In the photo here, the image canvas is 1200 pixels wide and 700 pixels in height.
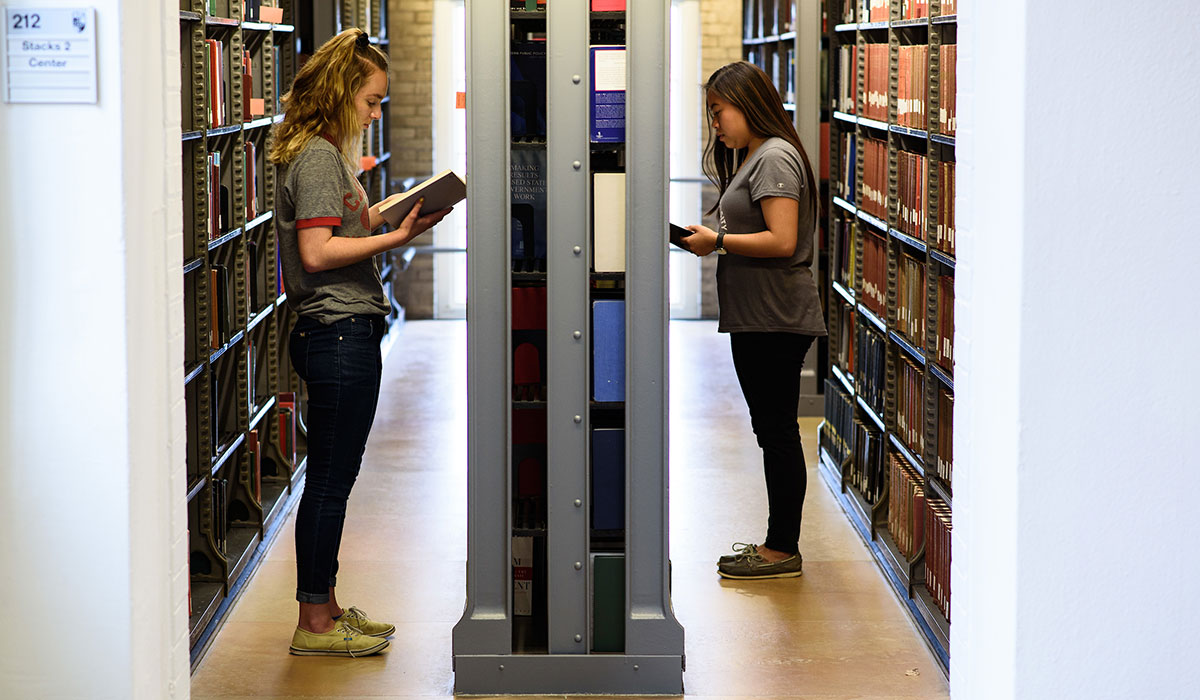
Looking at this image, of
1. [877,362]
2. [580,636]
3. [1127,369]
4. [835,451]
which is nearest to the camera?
[1127,369]

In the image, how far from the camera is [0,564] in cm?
226

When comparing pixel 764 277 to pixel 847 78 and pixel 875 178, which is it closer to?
pixel 875 178

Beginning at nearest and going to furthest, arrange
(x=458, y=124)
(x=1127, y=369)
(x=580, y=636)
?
(x=1127, y=369)
(x=580, y=636)
(x=458, y=124)

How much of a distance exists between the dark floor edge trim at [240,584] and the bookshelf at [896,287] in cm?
185

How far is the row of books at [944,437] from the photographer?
4.19m

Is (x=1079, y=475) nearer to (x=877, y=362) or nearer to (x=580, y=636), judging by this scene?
(x=580, y=636)

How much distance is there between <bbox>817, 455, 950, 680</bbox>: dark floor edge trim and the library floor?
0.03 m

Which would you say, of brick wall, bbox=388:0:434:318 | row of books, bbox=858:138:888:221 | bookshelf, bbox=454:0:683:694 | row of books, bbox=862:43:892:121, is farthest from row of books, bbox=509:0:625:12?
brick wall, bbox=388:0:434:318

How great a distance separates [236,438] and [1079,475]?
130 inches

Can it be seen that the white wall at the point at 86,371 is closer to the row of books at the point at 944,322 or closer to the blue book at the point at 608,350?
the blue book at the point at 608,350

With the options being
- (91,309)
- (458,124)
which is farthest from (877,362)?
(458,124)

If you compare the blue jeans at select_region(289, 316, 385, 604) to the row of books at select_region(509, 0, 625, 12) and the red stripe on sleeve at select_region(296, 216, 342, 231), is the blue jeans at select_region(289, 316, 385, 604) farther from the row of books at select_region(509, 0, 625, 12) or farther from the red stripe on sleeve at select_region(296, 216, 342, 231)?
the row of books at select_region(509, 0, 625, 12)

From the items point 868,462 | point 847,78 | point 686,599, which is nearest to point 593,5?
point 686,599

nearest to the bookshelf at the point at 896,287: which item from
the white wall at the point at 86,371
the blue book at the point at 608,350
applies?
the blue book at the point at 608,350
